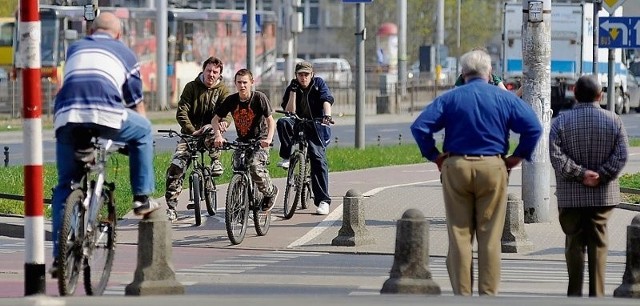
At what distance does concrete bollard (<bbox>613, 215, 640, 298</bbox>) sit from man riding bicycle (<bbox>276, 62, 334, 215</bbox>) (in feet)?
24.5

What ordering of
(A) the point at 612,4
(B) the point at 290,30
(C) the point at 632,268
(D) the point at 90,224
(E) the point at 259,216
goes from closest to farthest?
(D) the point at 90,224 < (C) the point at 632,268 < (E) the point at 259,216 < (A) the point at 612,4 < (B) the point at 290,30

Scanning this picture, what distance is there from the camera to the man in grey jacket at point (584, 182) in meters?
10.8

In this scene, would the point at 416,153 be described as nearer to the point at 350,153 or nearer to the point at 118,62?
the point at 350,153

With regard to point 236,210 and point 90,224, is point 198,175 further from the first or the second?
point 90,224

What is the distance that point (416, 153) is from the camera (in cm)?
3062

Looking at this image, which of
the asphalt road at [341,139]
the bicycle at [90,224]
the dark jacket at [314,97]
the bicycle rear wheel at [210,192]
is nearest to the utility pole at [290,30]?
the asphalt road at [341,139]

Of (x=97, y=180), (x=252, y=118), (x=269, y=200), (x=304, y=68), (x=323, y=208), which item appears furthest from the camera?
(x=323, y=208)

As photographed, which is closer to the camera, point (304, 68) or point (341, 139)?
point (304, 68)

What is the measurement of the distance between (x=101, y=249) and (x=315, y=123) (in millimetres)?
7772

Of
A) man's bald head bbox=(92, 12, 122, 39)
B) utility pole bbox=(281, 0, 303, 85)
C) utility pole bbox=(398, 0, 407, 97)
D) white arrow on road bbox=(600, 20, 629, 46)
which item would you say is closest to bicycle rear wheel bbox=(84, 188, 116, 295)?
man's bald head bbox=(92, 12, 122, 39)

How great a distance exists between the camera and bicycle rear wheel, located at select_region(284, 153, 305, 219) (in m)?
17.8

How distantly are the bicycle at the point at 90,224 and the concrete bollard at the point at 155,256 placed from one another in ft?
0.92

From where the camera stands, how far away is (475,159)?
1012 centimetres

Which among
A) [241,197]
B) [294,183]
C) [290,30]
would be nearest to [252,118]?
[241,197]
